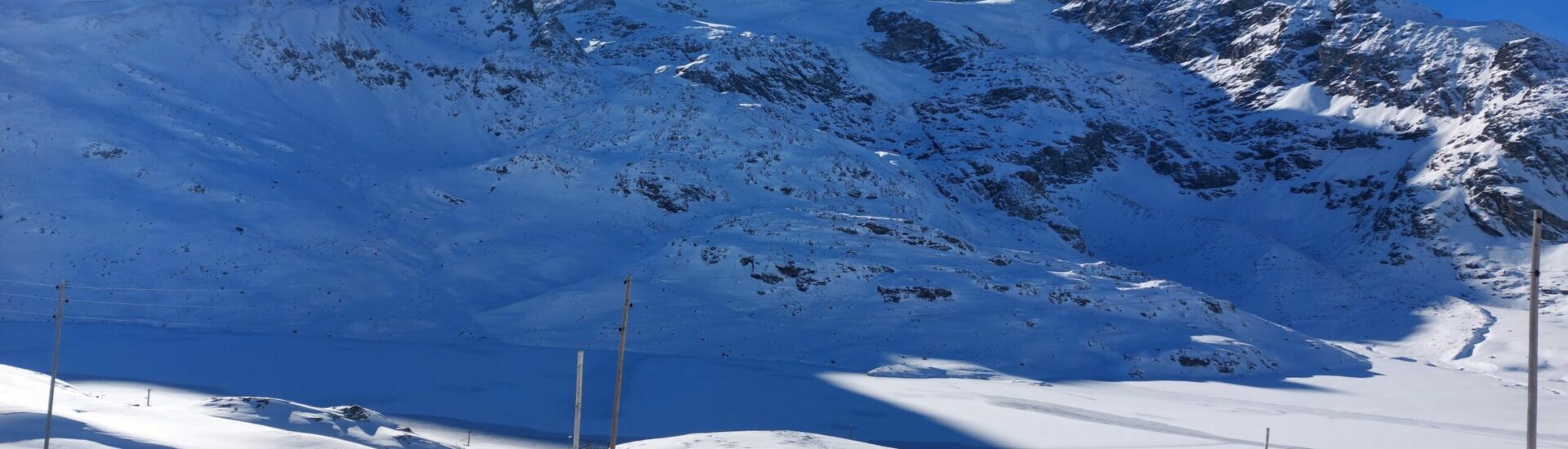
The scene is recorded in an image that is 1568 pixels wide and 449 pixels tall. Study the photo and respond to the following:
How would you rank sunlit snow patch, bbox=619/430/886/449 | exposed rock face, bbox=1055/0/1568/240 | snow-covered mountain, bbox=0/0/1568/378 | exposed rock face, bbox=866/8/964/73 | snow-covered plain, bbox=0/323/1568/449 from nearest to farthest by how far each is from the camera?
sunlit snow patch, bbox=619/430/886/449
snow-covered plain, bbox=0/323/1568/449
snow-covered mountain, bbox=0/0/1568/378
exposed rock face, bbox=1055/0/1568/240
exposed rock face, bbox=866/8/964/73

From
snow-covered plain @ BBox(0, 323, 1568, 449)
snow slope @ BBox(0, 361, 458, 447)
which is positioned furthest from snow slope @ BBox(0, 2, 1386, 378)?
snow slope @ BBox(0, 361, 458, 447)

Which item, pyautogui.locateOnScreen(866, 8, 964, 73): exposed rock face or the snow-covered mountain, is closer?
the snow-covered mountain

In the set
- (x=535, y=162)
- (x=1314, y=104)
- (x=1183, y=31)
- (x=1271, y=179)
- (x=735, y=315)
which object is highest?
(x=1183, y=31)

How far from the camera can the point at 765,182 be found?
Answer: 2621 inches

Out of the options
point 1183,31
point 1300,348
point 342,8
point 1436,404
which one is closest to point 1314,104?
point 1183,31

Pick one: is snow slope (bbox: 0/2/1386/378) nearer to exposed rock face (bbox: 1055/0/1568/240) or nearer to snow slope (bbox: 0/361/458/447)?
snow slope (bbox: 0/361/458/447)

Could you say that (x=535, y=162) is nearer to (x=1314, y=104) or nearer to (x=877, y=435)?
(x=877, y=435)

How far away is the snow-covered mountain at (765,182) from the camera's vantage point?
157 ft

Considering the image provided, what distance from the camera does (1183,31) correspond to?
12712 cm

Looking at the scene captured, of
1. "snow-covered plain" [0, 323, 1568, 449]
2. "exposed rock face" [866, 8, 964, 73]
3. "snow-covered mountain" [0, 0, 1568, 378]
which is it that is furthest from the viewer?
"exposed rock face" [866, 8, 964, 73]

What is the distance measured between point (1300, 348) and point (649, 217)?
34954 mm

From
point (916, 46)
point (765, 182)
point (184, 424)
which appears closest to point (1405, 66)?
point (916, 46)

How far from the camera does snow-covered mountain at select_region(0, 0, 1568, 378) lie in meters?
47.8

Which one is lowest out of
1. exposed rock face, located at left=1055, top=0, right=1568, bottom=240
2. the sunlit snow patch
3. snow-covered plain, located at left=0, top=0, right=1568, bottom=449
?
the sunlit snow patch
